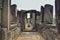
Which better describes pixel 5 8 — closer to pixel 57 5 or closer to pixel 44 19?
pixel 57 5

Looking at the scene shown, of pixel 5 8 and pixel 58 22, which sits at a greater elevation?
pixel 5 8

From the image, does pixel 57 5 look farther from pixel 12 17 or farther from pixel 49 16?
pixel 12 17

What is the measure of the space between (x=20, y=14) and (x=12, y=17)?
3618 mm

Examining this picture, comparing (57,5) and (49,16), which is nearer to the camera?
(57,5)

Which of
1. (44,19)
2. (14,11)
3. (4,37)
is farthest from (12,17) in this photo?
(4,37)

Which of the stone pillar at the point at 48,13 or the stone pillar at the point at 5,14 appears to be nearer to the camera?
the stone pillar at the point at 5,14

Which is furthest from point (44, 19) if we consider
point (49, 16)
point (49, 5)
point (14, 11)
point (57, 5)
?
point (57, 5)

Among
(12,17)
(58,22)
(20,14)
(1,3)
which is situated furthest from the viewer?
(20,14)

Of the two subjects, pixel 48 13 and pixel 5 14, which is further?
pixel 48 13

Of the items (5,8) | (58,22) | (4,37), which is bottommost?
(4,37)

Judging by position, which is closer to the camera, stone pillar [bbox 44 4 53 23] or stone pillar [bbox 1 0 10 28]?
stone pillar [bbox 1 0 10 28]

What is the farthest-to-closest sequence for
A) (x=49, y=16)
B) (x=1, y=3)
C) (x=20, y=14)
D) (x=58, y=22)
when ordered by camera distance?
(x=20, y=14) < (x=49, y=16) < (x=1, y=3) < (x=58, y=22)

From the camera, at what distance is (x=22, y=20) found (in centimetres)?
1577

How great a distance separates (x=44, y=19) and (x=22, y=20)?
5.02 m
